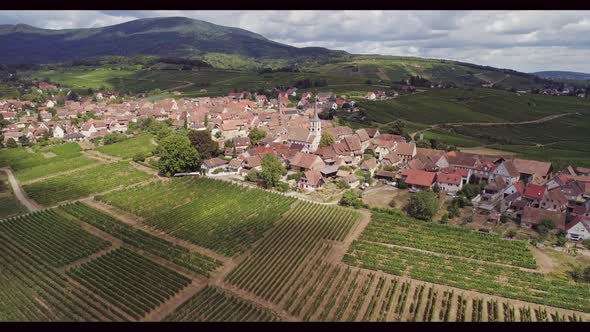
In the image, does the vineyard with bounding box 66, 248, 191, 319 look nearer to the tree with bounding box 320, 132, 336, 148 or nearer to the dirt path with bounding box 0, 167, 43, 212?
the dirt path with bounding box 0, 167, 43, 212

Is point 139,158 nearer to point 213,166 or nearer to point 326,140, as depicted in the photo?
point 213,166

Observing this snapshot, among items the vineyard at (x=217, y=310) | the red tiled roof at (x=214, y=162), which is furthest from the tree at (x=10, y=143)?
the vineyard at (x=217, y=310)

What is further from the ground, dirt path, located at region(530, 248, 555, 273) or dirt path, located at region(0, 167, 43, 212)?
dirt path, located at region(530, 248, 555, 273)

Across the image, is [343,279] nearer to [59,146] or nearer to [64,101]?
[59,146]

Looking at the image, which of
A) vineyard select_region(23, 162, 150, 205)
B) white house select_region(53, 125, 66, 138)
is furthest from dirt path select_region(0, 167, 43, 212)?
white house select_region(53, 125, 66, 138)

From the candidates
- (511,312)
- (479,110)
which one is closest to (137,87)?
(479,110)

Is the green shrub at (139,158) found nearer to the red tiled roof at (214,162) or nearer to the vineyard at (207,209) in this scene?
the vineyard at (207,209)
